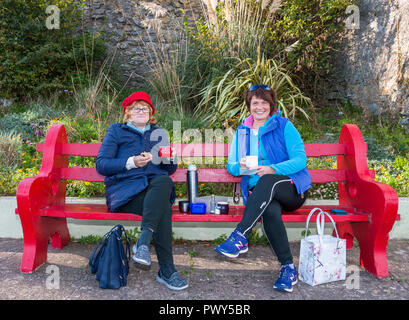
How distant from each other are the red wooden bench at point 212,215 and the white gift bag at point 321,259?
200mm

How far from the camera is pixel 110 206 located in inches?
111

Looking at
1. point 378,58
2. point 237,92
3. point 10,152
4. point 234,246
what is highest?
point 378,58

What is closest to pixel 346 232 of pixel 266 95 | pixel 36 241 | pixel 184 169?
pixel 266 95

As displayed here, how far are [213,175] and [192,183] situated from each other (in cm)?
26

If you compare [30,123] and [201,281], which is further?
[30,123]

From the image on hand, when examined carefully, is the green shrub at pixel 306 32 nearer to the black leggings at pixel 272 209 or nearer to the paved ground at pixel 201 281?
the black leggings at pixel 272 209

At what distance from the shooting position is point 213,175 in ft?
10.4

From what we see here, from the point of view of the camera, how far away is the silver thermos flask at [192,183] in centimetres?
297

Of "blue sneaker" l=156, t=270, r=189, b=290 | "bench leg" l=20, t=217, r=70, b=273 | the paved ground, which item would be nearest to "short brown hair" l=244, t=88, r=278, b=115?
the paved ground

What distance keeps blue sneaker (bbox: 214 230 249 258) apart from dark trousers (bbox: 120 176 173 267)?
0.36m

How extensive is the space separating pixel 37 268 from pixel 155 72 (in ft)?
12.4

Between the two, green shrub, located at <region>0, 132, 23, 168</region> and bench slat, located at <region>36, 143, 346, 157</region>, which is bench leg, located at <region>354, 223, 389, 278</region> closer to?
bench slat, located at <region>36, 143, 346, 157</region>

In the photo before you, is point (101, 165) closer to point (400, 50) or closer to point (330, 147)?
point (330, 147)

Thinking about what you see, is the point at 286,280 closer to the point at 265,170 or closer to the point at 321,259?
the point at 321,259
